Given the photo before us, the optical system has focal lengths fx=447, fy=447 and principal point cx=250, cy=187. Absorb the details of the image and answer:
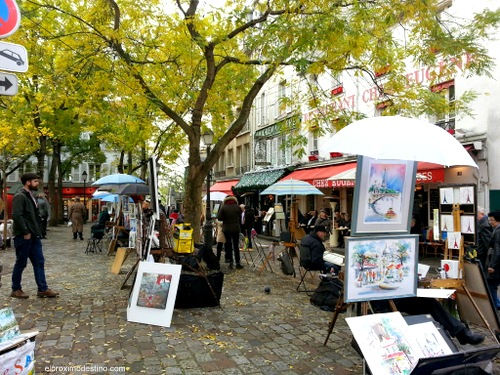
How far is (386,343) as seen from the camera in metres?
3.36

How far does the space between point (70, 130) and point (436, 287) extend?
20548 mm

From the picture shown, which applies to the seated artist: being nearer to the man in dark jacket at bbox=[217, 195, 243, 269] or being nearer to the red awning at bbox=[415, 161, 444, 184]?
the man in dark jacket at bbox=[217, 195, 243, 269]

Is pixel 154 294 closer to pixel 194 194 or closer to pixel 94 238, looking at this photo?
pixel 194 194

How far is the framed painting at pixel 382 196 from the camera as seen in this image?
4129 mm

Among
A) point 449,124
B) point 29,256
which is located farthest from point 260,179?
point 29,256

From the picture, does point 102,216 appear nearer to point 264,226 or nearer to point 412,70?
point 264,226

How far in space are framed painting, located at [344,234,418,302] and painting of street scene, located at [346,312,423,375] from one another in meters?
0.59

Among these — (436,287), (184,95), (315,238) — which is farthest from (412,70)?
(436,287)

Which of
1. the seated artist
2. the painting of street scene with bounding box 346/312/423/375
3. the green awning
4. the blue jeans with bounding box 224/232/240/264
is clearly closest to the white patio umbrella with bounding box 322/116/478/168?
the painting of street scene with bounding box 346/312/423/375

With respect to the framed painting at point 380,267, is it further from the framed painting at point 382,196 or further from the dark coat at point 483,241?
the dark coat at point 483,241

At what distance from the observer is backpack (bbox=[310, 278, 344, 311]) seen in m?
6.50

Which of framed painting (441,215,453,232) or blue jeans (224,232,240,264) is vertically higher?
framed painting (441,215,453,232)

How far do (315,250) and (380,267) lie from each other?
309 centimetres

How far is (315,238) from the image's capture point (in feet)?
24.1
